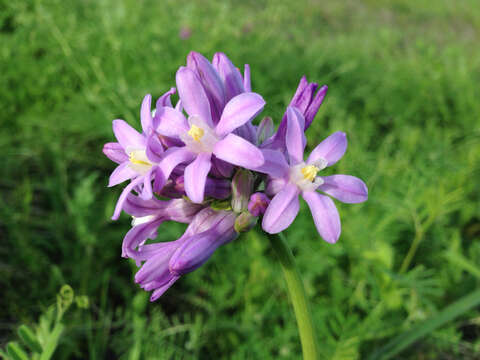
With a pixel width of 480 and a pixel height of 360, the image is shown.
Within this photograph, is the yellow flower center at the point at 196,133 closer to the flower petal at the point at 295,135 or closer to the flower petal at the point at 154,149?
the flower petal at the point at 154,149

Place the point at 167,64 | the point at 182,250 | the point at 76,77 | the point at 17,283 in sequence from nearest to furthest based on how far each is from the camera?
the point at 182,250 → the point at 17,283 → the point at 167,64 → the point at 76,77

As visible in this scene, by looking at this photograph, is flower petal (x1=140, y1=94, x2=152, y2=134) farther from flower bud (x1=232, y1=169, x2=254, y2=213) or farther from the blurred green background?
the blurred green background

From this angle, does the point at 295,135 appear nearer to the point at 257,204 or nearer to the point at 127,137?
the point at 257,204

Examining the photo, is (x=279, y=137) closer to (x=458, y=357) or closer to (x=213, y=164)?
(x=213, y=164)

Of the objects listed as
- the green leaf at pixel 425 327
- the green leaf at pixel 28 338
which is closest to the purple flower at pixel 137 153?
the green leaf at pixel 28 338

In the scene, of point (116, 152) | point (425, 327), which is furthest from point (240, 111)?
point (425, 327)

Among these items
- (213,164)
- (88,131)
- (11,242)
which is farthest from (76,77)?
(213,164)
